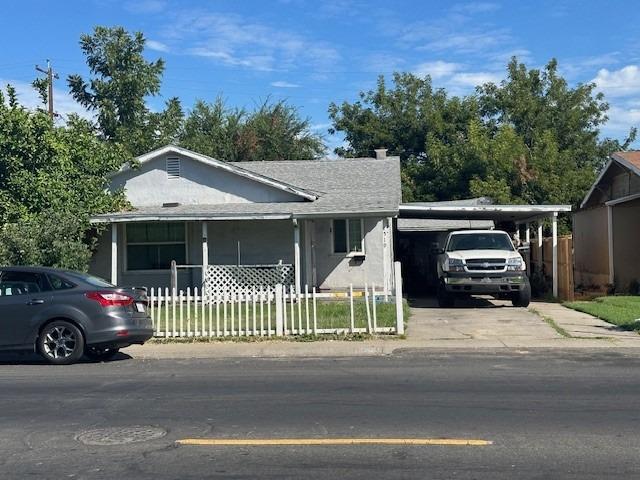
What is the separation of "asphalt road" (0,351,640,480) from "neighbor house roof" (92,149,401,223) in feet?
25.2

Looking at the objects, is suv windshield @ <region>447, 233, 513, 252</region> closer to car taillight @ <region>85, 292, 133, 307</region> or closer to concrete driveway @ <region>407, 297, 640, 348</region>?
concrete driveway @ <region>407, 297, 640, 348</region>

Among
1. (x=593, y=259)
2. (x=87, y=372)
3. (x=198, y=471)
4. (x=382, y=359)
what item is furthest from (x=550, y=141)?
(x=198, y=471)

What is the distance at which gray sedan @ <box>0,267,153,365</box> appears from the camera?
10906 mm

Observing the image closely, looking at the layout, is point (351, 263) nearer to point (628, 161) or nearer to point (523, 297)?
point (523, 297)

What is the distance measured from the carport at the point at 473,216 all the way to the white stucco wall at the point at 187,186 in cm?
458

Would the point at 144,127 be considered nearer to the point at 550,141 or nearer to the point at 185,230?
the point at 185,230

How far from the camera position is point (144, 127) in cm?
3491

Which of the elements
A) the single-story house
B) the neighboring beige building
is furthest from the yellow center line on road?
the neighboring beige building

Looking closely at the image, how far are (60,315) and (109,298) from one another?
2.45 feet

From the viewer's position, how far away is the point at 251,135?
133 ft

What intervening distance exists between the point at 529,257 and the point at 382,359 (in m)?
15.1

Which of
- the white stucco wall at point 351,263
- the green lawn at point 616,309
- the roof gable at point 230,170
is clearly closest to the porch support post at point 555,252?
the green lawn at point 616,309

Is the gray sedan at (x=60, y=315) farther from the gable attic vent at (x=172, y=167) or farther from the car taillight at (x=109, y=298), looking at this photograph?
the gable attic vent at (x=172, y=167)

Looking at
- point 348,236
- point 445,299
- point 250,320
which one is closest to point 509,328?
point 445,299
